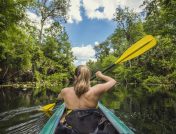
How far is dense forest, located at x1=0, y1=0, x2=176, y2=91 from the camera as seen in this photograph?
19469 millimetres

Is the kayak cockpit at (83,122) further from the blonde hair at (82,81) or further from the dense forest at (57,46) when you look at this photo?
the dense forest at (57,46)

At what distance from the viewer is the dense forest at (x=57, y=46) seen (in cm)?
1947

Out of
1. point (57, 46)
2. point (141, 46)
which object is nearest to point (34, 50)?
point (57, 46)

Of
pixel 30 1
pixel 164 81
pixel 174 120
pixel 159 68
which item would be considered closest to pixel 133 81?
pixel 159 68

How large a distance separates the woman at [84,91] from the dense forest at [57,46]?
42.3 ft

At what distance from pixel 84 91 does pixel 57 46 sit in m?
36.8

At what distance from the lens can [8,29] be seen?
1773 cm

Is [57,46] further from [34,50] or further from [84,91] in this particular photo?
[84,91]

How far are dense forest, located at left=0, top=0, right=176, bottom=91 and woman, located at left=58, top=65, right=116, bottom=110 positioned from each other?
12.9 m

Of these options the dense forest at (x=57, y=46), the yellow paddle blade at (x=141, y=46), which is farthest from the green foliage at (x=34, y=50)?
the yellow paddle blade at (x=141, y=46)

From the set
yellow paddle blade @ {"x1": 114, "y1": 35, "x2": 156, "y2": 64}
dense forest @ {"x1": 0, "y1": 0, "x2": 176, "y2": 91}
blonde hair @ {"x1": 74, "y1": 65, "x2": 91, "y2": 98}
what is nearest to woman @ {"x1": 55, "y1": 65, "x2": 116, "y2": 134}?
blonde hair @ {"x1": 74, "y1": 65, "x2": 91, "y2": 98}

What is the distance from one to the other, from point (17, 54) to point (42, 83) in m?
5.44

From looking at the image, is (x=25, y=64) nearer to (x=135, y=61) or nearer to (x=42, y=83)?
(x=42, y=83)

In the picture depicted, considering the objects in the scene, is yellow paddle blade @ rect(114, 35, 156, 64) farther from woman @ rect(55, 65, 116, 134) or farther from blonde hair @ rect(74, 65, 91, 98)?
blonde hair @ rect(74, 65, 91, 98)
